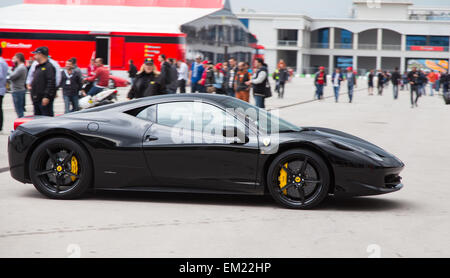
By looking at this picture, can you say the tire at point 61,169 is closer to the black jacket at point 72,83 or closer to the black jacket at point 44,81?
the black jacket at point 44,81

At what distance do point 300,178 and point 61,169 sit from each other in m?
2.45

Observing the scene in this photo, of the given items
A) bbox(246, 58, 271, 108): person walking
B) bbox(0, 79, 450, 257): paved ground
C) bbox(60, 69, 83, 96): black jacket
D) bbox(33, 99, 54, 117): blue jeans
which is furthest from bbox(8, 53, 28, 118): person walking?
bbox(0, 79, 450, 257): paved ground

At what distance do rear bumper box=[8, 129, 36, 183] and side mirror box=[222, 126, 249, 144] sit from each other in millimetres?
2022

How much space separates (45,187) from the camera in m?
6.83

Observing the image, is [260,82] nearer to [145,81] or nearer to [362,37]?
[145,81]

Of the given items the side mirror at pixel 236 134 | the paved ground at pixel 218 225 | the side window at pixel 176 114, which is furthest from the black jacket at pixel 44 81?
the side mirror at pixel 236 134

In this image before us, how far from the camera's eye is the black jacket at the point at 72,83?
1503 centimetres

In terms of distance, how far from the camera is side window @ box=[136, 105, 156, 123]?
682 centimetres

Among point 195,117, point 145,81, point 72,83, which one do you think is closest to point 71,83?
point 72,83

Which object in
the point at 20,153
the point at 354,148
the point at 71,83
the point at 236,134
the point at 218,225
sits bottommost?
the point at 218,225

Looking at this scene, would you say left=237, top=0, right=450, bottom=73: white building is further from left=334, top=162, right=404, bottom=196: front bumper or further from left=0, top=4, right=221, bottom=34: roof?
left=334, top=162, right=404, bottom=196: front bumper

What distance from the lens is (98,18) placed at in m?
39.2
